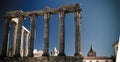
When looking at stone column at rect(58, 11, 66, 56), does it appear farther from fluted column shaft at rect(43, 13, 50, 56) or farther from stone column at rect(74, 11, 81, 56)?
fluted column shaft at rect(43, 13, 50, 56)

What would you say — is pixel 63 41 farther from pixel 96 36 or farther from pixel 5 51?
pixel 5 51

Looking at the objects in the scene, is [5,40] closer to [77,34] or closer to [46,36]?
[46,36]

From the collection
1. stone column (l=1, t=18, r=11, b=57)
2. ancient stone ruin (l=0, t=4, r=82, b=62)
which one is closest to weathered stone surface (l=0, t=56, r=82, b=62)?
ancient stone ruin (l=0, t=4, r=82, b=62)

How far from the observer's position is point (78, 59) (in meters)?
A: 16.0

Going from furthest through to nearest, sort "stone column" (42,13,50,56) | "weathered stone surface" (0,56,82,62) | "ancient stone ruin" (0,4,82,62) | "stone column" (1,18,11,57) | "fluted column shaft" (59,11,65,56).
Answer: "stone column" (1,18,11,57) → "stone column" (42,13,50,56) → "fluted column shaft" (59,11,65,56) → "ancient stone ruin" (0,4,82,62) → "weathered stone surface" (0,56,82,62)

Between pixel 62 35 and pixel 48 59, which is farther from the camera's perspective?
pixel 62 35

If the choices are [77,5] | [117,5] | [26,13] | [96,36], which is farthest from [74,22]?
[117,5]

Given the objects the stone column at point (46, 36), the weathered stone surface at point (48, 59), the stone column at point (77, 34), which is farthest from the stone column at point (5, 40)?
the stone column at point (77, 34)

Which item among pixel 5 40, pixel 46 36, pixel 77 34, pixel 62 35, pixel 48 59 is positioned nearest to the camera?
pixel 48 59

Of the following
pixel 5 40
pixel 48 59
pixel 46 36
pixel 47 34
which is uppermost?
pixel 47 34

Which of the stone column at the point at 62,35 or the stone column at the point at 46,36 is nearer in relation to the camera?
the stone column at the point at 62,35

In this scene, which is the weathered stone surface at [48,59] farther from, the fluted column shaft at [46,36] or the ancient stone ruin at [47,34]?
the fluted column shaft at [46,36]

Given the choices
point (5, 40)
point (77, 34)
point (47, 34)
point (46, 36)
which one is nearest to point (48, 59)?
point (46, 36)

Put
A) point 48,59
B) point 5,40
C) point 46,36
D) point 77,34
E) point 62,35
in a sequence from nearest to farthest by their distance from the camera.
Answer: point 48,59 < point 77,34 < point 62,35 < point 46,36 < point 5,40
